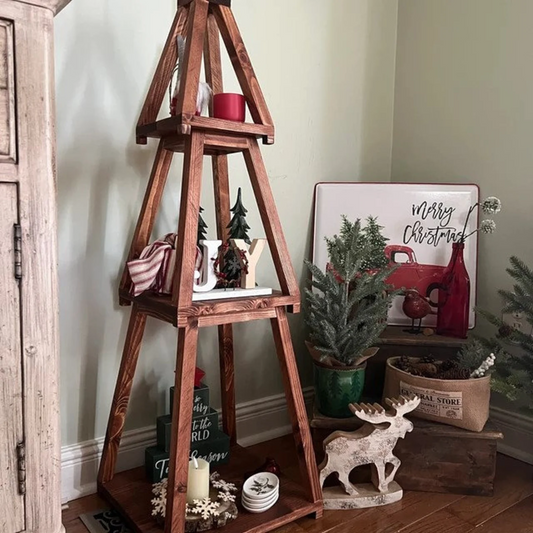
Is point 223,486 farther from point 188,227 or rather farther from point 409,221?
point 409,221

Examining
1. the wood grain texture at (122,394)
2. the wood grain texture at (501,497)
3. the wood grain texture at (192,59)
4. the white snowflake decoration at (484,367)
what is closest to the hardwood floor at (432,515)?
the wood grain texture at (501,497)

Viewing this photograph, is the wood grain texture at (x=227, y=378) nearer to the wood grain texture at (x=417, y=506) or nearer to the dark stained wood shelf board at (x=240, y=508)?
the dark stained wood shelf board at (x=240, y=508)

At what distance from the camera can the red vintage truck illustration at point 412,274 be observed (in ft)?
6.00

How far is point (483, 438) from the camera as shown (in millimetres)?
1445

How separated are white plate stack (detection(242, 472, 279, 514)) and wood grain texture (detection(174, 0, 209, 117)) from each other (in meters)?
0.93

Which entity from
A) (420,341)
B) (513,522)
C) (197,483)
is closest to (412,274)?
(420,341)

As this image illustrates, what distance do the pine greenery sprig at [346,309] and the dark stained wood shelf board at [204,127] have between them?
16.9 inches

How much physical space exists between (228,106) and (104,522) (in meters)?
1.07

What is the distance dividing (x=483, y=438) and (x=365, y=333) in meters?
0.42

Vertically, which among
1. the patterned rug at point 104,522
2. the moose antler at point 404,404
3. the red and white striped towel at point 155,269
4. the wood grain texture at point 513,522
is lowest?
the patterned rug at point 104,522

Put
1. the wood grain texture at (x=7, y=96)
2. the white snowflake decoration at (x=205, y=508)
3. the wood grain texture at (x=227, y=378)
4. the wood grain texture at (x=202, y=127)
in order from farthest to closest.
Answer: the wood grain texture at (x=227, y=378) → the white snowflake decoration at (x=205, y=508) → the wood grain texture at (x=202, y=127) → the wood grain texture at (x=7, y=96)

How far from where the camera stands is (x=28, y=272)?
95 centimetres

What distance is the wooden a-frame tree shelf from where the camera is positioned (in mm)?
1154

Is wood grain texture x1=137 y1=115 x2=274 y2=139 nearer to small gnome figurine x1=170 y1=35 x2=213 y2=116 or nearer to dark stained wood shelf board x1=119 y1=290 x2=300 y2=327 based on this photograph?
small gnome figurine x1=170 y1=35 x2=213 y2=116
